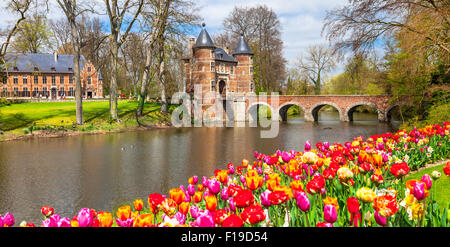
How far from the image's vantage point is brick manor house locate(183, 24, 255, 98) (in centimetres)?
3578

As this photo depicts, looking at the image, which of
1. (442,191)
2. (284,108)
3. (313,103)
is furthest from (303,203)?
(284,108)

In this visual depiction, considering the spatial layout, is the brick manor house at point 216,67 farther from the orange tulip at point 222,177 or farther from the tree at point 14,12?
the orange tulip at point 222,177

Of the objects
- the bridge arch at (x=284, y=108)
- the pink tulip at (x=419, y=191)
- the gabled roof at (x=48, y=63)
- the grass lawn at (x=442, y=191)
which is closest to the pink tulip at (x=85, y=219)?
the pink tulip at (x=419, y=191)

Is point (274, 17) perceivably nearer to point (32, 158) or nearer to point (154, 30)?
point (154, 30)

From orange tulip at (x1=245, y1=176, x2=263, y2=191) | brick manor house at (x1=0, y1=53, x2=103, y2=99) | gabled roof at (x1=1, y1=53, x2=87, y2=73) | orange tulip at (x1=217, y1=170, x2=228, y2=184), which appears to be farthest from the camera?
brick manor house at (x1=0, y1=53, x2=103, y2=99)

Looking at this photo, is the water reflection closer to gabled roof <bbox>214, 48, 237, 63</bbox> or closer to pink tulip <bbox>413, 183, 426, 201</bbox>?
pink tulip <bbox>413, 183, 426, 201</bbox>

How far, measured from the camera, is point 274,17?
41031 millimetres

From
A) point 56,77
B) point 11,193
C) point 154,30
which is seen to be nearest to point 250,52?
point 154,30

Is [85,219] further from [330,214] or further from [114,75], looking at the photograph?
[114,75]

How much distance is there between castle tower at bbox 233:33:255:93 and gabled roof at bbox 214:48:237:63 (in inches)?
24.0

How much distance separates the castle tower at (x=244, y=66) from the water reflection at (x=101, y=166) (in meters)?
20.1

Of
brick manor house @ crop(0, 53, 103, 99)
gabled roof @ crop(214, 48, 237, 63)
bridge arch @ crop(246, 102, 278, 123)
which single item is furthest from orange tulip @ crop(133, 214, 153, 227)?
brick manor house @ crop(0, 53, 103, 99)
